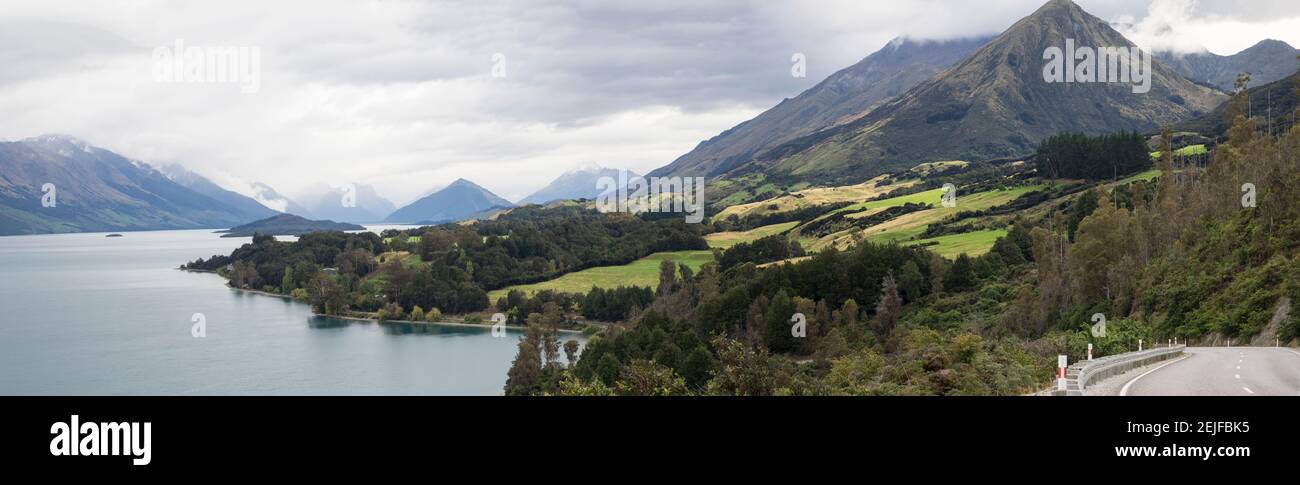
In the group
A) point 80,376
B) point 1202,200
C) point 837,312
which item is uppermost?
point 1202,200

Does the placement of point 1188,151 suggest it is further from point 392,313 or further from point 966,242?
point 392,313

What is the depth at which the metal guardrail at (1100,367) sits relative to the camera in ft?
68.1

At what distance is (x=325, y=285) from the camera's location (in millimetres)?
185000

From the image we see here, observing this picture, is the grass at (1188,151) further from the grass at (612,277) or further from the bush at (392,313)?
the bush at (392,313)

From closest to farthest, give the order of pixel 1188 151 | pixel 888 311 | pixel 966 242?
1. pixel 888 311
2. pixel 966 242
3. pixel 1188 151

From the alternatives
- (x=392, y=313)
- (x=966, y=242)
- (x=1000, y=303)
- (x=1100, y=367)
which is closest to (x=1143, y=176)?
(x=966, y=242)

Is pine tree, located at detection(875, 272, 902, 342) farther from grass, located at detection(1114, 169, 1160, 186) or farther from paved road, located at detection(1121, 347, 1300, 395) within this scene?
grass, located at detection(1114, 169, 1160, 186)

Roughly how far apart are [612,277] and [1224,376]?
163853 mm

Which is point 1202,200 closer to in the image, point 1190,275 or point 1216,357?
point 1190,275

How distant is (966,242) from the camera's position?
129 m

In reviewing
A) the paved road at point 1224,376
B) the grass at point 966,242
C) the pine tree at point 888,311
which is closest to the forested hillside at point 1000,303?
the pine tree at point 888,311
